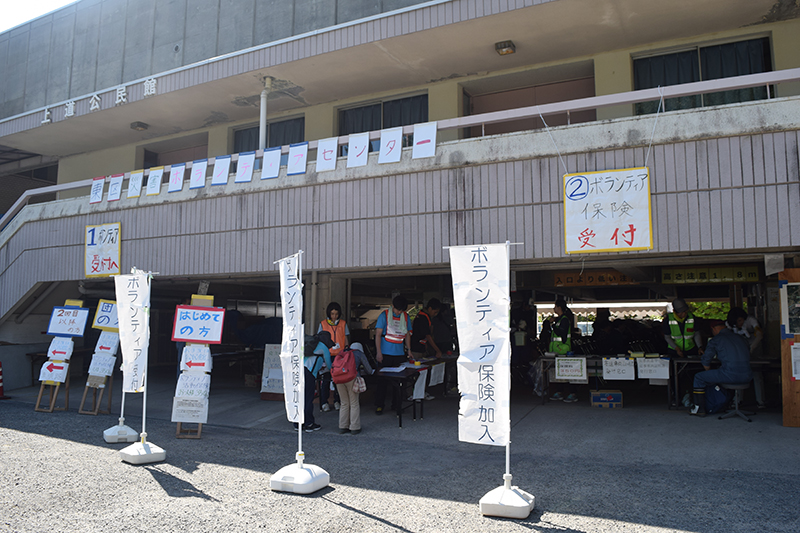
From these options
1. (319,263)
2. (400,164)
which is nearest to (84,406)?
(319,263)

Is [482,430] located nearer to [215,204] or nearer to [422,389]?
[422,389]

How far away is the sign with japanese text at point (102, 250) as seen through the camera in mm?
12789

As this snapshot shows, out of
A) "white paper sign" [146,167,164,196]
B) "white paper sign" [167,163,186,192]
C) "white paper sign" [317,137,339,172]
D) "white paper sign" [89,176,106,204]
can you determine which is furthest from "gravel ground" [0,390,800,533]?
"white paper sign" [89,176,106,204]

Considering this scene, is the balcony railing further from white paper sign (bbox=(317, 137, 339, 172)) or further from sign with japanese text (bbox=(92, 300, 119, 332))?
sign with japanese text (bbox=(92, 300, 119, 332))

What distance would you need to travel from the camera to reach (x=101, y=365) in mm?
10250

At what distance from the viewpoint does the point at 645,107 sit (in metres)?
10.6

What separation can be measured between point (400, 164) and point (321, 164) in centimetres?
169

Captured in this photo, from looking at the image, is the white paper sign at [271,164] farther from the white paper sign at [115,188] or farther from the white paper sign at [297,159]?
the white paper sign at [115,188]

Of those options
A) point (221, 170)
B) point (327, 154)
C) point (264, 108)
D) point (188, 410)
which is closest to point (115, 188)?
point (221, 170)

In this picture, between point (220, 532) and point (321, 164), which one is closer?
point (220, 532)

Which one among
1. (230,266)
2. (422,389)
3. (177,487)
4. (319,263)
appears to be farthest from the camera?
(230,266)

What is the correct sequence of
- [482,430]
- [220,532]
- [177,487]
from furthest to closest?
1. [177,487]
2. [482,430]
3. [220,532]

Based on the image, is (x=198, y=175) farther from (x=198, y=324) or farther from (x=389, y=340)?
(x=389, y=340)

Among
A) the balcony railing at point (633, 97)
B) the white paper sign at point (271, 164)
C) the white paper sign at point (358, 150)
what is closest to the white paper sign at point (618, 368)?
the balcony railing at point (633, 97)
